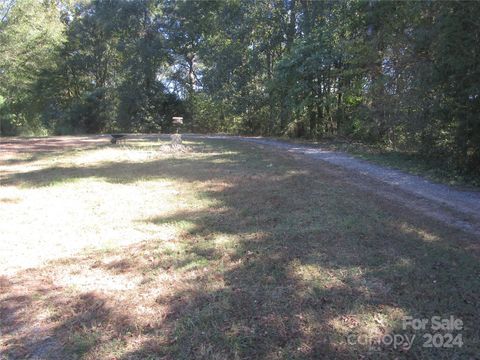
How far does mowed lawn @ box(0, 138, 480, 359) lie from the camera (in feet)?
8.74

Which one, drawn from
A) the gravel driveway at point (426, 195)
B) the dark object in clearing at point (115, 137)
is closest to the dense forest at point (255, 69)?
the gravel driveway at point (426, 195)

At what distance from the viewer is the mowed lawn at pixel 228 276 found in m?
2.66

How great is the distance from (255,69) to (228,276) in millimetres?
18990

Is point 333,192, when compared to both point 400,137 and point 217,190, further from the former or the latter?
point 400,137

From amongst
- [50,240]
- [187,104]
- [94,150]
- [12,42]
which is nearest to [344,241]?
[50,240]

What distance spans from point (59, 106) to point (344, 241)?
3174cm

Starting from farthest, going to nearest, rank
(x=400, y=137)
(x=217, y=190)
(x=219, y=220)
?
(x=400, y=137) → (x=217, y=190) → (x=219, y=220)

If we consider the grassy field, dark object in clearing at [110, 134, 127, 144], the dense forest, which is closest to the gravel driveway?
the grassy field

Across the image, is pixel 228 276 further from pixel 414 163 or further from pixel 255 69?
pixel 255 69

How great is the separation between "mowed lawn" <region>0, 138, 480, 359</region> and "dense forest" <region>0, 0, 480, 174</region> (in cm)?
431

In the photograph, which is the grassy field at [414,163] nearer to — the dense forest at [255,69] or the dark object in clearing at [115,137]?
the dense forest at [255,69]

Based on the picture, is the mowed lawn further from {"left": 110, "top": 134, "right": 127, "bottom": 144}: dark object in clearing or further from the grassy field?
{"left": 110, "top": 134, "right": 127, "bottom": 144}: dark object in clearing

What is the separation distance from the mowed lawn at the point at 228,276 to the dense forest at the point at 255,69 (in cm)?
431

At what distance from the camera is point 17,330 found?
2.87 meters
